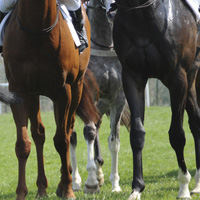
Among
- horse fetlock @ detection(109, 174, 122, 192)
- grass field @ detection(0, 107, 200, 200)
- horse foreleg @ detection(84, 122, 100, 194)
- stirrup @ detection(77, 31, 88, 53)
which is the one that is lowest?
grass field @ detection(0, 107, 200, 200)

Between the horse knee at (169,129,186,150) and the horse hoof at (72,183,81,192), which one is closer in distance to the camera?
the horse knee at (169,129,186,150)

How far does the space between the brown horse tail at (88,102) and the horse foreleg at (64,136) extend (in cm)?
61

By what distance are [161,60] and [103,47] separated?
79.1 inches

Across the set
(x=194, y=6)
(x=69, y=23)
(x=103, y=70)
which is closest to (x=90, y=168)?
(x=103, y=70)

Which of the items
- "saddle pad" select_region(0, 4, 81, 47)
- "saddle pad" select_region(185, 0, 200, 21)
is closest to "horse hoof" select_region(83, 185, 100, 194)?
"saddle pad" select_region(0, 4, 81, 47)

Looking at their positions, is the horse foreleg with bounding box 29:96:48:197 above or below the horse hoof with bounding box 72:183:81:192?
above

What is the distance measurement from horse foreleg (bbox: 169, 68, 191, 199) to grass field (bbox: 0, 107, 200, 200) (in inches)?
8.9

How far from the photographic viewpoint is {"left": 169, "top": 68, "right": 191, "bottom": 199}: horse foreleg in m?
5.33

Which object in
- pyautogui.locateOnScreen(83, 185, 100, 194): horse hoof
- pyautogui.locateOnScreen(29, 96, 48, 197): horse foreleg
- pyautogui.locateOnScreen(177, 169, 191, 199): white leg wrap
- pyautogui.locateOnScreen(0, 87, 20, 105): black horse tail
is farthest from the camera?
pyautogui.locateOnScreen(83, 185, 100, 194): horse hoof

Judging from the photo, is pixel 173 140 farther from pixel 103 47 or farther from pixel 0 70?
pixel 0 70

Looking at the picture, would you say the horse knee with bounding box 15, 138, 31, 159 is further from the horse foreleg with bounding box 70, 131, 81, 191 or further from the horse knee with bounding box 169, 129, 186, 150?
the horse foreleg with bounding box 70, 131, 81, 191

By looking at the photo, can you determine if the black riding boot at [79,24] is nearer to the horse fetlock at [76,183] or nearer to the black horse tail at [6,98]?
the horse fetlock at [76,183]

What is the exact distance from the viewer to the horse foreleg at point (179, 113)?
5.33m

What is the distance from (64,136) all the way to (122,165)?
369cm
